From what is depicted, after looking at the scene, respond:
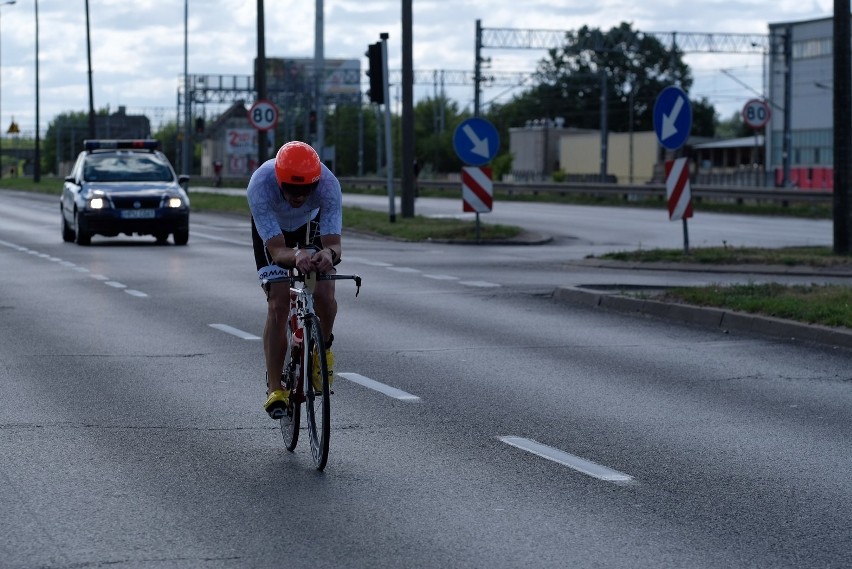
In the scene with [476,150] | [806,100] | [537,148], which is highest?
[806,100]

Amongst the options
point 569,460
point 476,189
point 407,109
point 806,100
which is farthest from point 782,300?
point 806,100

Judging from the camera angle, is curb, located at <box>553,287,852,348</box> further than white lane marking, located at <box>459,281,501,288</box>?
No

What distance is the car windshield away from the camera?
92.8 feet

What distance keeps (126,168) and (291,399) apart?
21599mm

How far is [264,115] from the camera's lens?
37.7 meters

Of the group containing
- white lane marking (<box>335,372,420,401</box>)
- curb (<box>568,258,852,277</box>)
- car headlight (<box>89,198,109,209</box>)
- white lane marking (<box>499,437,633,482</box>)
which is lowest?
curb (<box>568,258,852,277</box>)

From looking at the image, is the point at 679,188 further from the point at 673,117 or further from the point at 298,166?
the point at 298,166

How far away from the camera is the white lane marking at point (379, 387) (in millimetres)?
9531

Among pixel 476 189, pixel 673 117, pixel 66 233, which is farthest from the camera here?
pixel 66 233

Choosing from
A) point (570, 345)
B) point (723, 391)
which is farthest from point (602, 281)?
point (723, 391)

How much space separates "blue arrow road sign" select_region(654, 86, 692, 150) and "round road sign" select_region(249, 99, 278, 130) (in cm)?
1752

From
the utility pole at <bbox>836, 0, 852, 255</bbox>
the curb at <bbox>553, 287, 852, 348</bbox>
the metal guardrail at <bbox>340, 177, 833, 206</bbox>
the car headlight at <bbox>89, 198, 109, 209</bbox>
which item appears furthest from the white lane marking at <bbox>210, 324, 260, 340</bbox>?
the metal guardrail at <bbox>340, 177, 833, 206</bbox>

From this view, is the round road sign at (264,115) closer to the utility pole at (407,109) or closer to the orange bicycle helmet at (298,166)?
the utility pole at (407,109)

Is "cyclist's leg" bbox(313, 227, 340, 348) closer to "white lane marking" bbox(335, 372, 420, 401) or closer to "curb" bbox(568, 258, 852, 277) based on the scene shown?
"white lane marking" bbox(335, 372, 420, 401)
